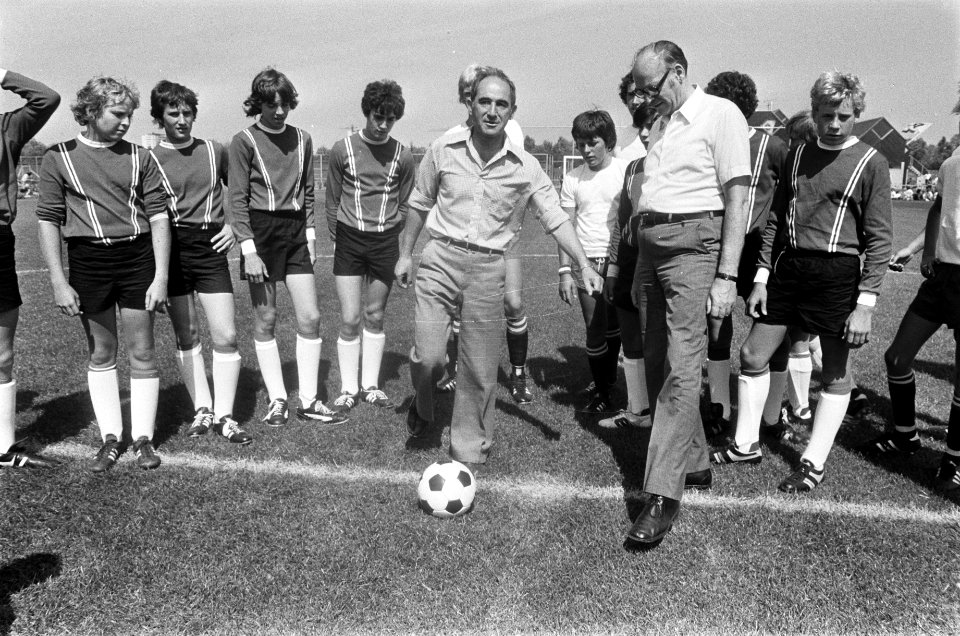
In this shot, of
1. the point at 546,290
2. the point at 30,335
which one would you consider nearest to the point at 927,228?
the point at 546,290

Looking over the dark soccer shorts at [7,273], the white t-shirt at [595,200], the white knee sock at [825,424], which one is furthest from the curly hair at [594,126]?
the dark soccer shorts at [7,273]

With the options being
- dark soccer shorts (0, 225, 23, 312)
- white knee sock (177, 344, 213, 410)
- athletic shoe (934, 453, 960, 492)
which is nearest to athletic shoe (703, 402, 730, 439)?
athletic shoe (934, 453, 960, 492)

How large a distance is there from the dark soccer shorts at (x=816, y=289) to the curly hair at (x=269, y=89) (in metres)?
3.65

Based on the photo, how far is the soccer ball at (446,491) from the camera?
12.6ft

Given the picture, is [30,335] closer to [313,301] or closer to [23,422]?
[23,422]

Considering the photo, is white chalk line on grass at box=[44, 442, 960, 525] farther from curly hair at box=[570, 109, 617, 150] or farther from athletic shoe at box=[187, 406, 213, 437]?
curly hair at box=[570, 109, 617, 150]

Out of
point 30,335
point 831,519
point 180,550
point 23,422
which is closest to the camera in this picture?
point 180,550

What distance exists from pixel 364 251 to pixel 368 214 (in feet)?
1.01

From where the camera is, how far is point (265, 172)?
16.5 ft

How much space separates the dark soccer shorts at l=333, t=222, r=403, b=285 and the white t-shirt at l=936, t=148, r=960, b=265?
397cm

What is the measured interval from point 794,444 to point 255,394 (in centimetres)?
456

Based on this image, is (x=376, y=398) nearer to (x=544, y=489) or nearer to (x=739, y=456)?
(x=544, y=489)

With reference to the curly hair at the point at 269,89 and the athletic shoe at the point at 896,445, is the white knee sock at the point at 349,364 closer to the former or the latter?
the curly hair at the point at 269,89

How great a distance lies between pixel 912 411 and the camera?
477cm
